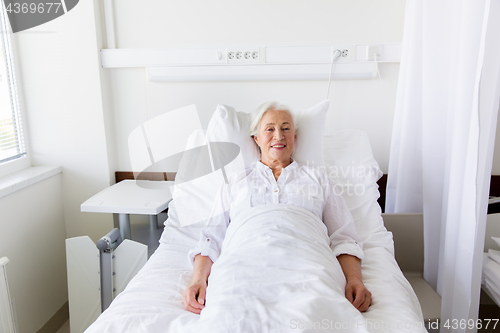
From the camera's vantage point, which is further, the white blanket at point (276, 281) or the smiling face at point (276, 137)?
the smiling face at point (276, 137)

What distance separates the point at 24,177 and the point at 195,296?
1162 mm

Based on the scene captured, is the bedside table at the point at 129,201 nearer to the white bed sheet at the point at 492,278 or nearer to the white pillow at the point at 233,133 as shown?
the white pillow at the point at 233,133

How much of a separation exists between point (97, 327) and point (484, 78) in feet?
4.22

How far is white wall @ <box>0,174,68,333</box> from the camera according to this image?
167 cm

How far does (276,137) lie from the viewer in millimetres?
1546

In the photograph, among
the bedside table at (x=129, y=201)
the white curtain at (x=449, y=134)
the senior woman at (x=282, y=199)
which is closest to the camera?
the white curtain at (x=449, y=134)

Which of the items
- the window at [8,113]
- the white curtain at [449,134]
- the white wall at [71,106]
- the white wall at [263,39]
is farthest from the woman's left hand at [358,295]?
the window at [8,113]

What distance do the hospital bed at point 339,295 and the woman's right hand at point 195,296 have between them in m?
0.03

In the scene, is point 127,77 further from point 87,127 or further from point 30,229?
point 30,229

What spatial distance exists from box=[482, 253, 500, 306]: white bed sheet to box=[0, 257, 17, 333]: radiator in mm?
1833

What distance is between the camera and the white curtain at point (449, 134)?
109cm

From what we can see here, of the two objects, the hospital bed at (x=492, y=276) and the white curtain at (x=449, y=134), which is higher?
the white curtain at (x=449, y=134)

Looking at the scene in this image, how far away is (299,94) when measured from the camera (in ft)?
6.50

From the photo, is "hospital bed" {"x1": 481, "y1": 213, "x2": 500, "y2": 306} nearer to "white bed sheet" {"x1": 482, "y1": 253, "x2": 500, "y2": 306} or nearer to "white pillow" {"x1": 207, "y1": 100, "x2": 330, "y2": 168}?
"white bed sheet" {"x1": 482, "y1": 253, "x2": 500, "y2": 306}
